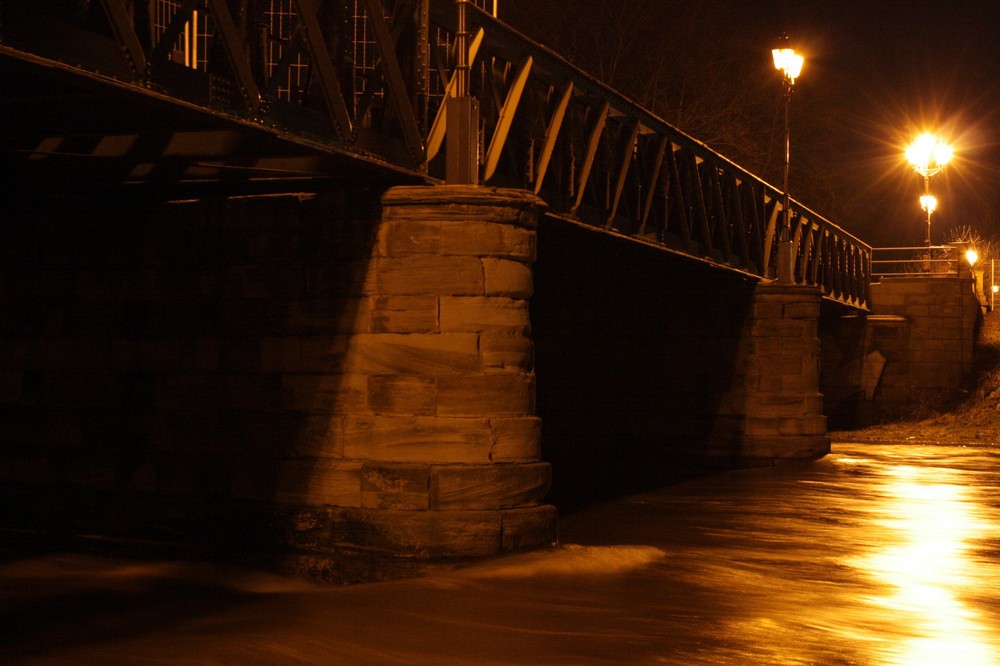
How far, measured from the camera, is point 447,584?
11.4 meters

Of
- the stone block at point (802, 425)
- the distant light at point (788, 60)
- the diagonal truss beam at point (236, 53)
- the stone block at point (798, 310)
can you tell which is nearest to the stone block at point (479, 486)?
the diagonal truss beam at point (236, 53)

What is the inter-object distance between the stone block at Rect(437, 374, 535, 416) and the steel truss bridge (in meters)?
1.98

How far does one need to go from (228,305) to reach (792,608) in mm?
5878

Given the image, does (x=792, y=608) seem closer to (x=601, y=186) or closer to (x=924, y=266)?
(x=601, y=186)

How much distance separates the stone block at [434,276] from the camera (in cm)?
1236

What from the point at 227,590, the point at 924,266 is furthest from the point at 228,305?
the point at 924,266

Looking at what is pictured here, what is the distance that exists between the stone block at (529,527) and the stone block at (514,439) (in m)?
0.47

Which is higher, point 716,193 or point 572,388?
point 716,193

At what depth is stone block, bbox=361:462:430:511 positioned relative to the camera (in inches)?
478

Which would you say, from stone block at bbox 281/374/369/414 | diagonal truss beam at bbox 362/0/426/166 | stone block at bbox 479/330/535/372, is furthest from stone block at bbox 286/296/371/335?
diagonal truss beam at bbox 362/0/426/166

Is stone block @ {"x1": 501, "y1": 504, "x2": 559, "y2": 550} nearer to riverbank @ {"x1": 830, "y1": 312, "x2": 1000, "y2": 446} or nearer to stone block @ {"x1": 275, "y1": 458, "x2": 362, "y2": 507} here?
stone block @ {"x1": 275, "y1": 458, "x2": 362, "y2": 507}

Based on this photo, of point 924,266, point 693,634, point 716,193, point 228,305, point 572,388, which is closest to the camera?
point 693,634

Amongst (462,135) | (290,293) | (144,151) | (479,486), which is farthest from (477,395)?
(144,151)

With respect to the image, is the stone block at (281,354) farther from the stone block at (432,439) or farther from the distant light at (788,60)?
the distant light at (788,60)
